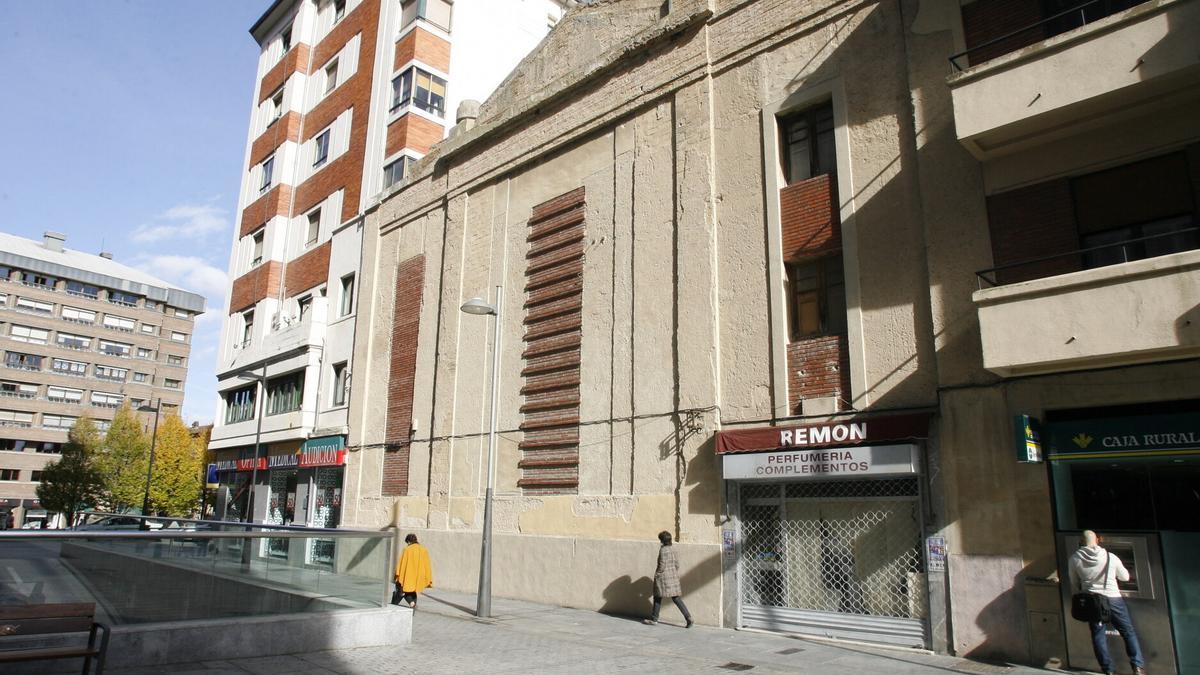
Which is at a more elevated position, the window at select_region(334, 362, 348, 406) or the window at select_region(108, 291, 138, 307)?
the window at select_region(108, 291, 138, 307)

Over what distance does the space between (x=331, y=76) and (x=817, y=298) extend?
81.1ft

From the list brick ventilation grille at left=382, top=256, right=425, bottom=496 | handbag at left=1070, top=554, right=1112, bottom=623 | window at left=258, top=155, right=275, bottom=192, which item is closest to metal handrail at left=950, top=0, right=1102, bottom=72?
handbag at left=1070, top=554, right=1112, bottom=623

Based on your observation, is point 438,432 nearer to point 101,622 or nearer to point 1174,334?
point 101,622

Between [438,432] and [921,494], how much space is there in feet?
39.7

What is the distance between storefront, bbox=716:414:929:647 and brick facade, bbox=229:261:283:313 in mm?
22188

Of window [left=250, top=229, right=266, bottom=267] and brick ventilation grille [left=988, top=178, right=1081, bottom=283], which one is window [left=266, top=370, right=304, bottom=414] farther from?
brick ventilation grille [left=988, top=178, right=1081, bottom=283]

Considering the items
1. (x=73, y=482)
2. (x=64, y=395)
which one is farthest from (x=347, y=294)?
(x=64, y=395)

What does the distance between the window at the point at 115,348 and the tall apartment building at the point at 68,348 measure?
90 mm

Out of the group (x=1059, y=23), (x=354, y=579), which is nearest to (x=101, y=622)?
(x=354, y=579)

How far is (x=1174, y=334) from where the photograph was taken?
843 cm

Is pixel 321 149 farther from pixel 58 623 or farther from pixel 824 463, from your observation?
pixel 58 623

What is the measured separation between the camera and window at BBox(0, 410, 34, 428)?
228 feet

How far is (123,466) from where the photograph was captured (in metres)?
48.9

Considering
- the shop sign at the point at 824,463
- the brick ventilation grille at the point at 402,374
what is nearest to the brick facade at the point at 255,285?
the brick ventilation grille at the point at 402,374
